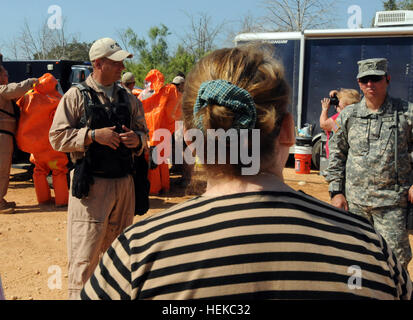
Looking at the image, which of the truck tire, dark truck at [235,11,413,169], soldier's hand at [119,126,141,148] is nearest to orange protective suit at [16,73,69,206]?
soldier's hand at [119,126,141,148]

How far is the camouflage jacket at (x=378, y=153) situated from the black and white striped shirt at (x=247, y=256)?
2.49m

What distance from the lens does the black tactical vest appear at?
302 centimetres

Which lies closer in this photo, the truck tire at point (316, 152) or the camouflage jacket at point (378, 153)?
the camouflage jacket at point (378, 153)

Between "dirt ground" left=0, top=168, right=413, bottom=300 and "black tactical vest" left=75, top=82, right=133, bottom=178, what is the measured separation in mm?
1469

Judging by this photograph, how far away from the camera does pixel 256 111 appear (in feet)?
3.60

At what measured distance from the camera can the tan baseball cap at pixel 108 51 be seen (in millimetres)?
3098

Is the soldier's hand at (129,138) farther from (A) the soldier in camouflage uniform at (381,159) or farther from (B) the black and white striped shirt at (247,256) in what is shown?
(B) the black and white striped shirt at (247,256)

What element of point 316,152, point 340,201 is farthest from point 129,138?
point 316,152

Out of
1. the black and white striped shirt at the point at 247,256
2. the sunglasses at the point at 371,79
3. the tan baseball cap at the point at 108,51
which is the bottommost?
the black and white striped shirt at the point at 247,256

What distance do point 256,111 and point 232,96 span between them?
0.25ft

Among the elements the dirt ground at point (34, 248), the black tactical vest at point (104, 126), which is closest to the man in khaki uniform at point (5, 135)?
the dirt ground at point (34, 248)

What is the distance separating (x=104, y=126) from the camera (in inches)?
121
